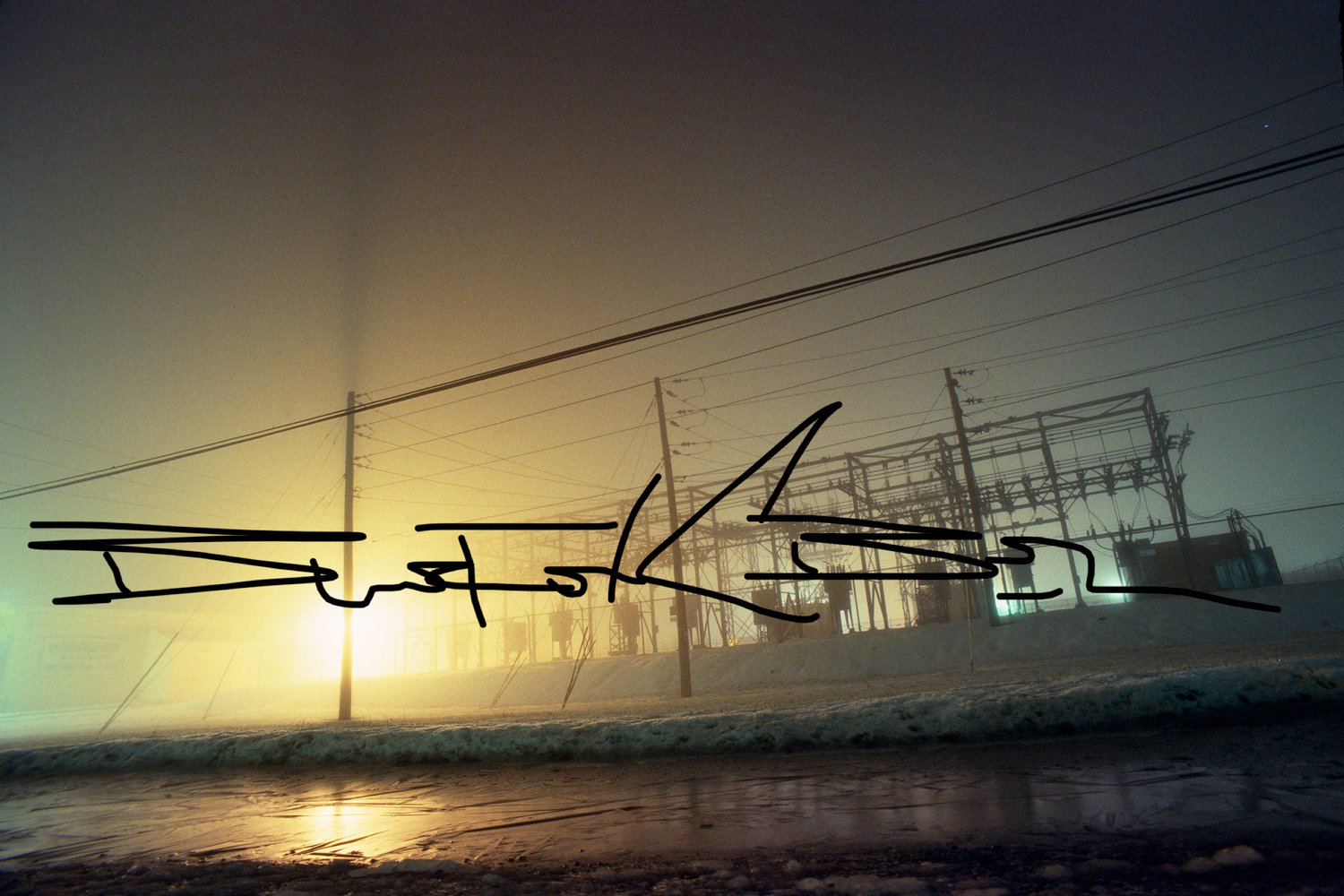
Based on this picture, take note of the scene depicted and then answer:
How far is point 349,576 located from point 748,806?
71.9 ft

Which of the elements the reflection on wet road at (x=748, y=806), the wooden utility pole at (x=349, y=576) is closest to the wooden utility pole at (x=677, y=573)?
the wooden utility pole at (x=349, y=576)

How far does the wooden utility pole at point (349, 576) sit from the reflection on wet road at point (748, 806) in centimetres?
1579

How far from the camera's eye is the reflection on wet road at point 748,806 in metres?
2.74

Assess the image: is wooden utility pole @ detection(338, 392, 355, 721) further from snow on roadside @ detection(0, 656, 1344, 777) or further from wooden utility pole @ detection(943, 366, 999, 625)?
wooden utility pole @ detection(943, 366, 999, 625)

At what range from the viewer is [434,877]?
2.42 meters

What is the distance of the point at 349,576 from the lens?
22.2m

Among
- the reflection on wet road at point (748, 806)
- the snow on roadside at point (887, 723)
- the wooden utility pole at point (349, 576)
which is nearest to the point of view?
the reflection on wet road at point (748, 806)

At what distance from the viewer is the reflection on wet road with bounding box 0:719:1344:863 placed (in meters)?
2.74

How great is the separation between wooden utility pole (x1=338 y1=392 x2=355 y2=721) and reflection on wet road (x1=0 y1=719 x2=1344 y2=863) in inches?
622

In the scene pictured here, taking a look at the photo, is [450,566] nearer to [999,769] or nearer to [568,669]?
[999,769]

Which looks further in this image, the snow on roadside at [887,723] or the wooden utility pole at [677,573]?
the wooden utility pole at [677,573]

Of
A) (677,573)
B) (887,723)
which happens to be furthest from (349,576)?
(887,723)

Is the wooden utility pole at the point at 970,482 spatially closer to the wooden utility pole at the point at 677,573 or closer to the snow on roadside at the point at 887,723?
the wooden utility pole at the point at 677,573

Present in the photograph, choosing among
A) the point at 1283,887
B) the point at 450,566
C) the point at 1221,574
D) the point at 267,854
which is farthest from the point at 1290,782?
the point at 1221,574
